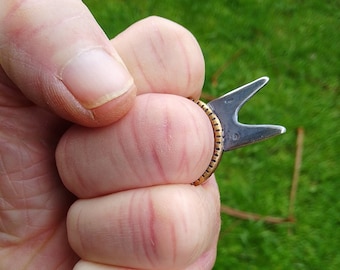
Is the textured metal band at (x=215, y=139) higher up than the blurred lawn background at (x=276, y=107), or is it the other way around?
the textured metal band at (x=215, y=139)

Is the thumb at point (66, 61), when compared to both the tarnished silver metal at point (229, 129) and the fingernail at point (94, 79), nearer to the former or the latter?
the fingernail at point (94, 79)

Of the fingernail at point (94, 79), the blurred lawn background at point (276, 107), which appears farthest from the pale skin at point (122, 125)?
the blurred lawn background at point (276, 107)

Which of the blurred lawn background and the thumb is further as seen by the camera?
the blurred lawn background

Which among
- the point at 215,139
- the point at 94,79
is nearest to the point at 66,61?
the point at 94,79

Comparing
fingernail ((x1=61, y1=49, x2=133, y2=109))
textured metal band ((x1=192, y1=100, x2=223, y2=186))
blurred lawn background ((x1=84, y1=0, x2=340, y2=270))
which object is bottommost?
blurred lawn background ((x1=84, y1=0, x2=340, y2=270))

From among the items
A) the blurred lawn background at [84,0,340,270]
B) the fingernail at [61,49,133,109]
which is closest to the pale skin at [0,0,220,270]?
the fingernail at [61,49,133,109]

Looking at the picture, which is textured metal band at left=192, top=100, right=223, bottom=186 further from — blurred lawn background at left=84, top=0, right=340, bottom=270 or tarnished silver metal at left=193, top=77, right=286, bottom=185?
blurred lawn background at left=84, top=0, right=340, bottom=270

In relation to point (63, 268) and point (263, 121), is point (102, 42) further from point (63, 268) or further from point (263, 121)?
point (263, 121)
